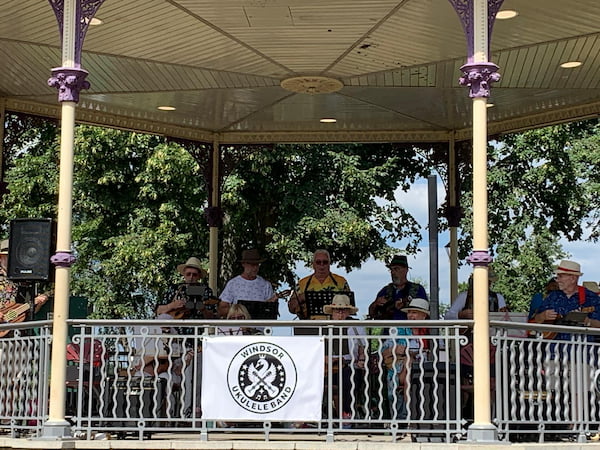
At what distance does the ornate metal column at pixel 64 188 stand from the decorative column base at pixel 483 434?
10.7ft

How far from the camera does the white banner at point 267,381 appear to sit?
27.7 ft

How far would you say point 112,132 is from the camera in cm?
2238

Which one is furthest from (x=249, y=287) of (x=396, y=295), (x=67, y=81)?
(x=67, y=81)

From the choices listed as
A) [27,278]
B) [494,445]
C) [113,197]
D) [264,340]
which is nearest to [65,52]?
[27,278]

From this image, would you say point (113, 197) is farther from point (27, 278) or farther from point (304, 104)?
point (27, 278)

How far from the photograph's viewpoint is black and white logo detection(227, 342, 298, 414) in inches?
333

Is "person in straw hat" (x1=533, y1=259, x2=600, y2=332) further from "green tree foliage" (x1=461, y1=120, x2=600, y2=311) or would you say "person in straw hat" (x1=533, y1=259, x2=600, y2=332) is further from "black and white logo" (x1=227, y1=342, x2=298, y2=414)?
"green tree foliage" (x1=461, y1=120, x2=600, y2=311)

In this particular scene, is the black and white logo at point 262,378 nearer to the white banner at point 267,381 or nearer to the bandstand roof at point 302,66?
the white banner at point 267,381

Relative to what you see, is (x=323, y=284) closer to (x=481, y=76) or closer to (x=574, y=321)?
(x=574, y=321)

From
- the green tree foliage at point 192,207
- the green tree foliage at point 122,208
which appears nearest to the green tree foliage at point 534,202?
the green tree foliage at point 192,207

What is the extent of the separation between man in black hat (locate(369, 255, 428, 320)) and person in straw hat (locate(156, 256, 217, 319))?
6.32 ft

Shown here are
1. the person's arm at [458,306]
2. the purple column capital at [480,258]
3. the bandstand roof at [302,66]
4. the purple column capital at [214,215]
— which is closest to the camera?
the purple column capital at [480,258]

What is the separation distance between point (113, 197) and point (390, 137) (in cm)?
962

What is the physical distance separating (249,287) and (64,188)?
3984mm
